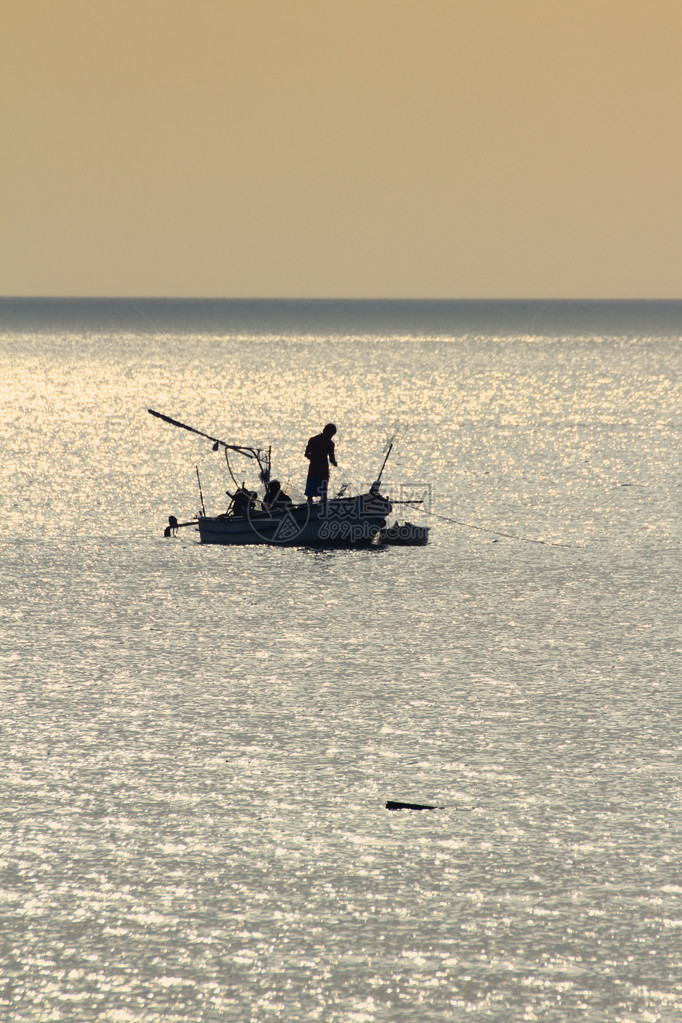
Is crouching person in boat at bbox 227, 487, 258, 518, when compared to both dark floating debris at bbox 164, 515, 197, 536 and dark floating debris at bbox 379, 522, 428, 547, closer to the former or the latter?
dark floating debris at bbox 164, 515, 197, 536

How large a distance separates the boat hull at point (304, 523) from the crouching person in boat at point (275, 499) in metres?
0.16

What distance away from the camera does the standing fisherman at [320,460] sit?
32.4 metres

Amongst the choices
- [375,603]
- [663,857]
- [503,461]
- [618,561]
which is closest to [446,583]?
[375,603]

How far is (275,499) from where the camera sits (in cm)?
3434

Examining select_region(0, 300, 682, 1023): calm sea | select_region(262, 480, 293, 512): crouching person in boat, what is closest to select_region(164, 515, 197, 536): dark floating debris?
select_region(0, 300, 682, 1023): calm sea

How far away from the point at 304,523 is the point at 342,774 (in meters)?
18.3

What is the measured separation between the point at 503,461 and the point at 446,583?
100 feet

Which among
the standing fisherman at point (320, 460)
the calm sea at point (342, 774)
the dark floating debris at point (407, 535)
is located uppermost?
the standing fisherman at point (320, 460)

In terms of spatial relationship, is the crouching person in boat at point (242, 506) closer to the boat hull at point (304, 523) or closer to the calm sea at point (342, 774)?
the boat hull at point (304, 523)

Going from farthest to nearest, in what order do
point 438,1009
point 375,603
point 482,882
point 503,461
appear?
point 503,461
point 375,603
point 482,882
point 438,1009

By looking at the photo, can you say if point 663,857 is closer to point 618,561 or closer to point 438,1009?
point 438,1009

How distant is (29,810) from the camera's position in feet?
49.1

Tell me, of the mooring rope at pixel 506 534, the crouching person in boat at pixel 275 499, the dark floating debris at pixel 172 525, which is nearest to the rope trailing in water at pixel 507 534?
the mooring rope at pixel 506 534

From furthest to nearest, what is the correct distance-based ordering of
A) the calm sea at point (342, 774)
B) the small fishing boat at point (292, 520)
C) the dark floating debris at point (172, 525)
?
1. the dark floating debris at point (172, 525)
2. the small fishing boat at point (292, 520)
3. the calm sea at point (342, 774)
